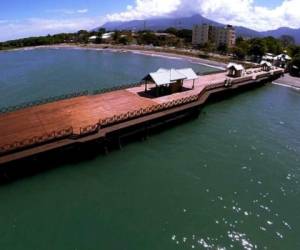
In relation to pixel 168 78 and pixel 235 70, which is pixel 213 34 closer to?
pixel 235 70

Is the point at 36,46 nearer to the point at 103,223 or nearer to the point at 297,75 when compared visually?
the point at 297,75

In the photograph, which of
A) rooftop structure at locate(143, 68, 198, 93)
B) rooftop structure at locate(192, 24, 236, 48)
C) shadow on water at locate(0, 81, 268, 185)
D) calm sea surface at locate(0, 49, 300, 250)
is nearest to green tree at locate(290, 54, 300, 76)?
calm sea surface at locate(0, 49, 300, 250)

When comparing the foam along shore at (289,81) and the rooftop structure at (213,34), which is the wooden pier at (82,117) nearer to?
the foam along shore at (289,81)

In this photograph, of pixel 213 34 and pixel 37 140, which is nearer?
pixel 37 140

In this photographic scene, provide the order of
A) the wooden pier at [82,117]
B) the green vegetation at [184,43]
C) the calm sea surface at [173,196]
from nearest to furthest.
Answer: the calm sea surface at [173,196] < the wooden pier at [82,117] < the green vegetation at [184,43]

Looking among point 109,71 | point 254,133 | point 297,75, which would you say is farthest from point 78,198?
point 297,75

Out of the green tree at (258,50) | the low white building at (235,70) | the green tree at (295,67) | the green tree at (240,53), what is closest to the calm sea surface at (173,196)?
the low white building at (235,70)

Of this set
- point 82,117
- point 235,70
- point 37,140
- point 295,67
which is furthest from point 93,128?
point 295,67
